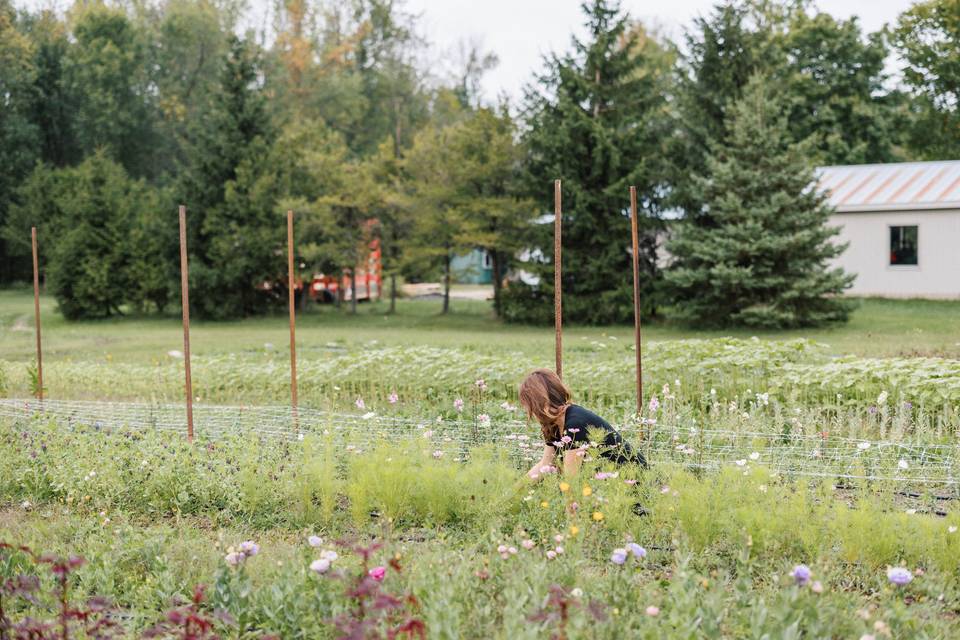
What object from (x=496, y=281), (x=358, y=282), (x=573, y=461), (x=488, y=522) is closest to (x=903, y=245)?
(x=496, y=281)

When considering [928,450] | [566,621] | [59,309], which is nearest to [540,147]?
[59,309]

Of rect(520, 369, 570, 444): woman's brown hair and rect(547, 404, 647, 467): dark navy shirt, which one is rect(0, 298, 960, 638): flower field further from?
rect(520, 369, 570, 444): woman's brown hair

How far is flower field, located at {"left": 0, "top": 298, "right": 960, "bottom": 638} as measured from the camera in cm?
310

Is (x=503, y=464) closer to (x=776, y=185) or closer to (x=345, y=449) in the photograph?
(x=345, y=449)

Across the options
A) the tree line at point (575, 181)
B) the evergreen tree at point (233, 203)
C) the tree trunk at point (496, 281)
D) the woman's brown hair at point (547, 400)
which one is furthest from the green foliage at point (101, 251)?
the woman's brown hair at point (547, 400)

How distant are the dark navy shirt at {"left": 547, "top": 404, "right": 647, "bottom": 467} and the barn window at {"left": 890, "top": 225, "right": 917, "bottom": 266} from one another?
1904 centimetres

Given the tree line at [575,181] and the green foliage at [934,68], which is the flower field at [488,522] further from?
the green foliage at [934,68]

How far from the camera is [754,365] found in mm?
8094

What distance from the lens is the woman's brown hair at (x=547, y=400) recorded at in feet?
16.1

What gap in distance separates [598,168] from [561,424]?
1592cm

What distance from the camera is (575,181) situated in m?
20.4

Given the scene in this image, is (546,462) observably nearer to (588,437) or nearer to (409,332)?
(588,437)

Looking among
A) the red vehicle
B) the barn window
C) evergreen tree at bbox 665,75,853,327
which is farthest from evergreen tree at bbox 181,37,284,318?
the barn window

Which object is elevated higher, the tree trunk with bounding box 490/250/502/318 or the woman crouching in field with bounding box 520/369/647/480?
the tree trunk with bounding box 490/250/502/318
